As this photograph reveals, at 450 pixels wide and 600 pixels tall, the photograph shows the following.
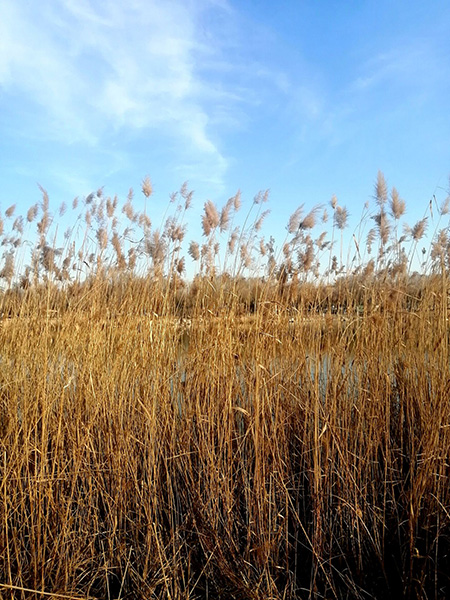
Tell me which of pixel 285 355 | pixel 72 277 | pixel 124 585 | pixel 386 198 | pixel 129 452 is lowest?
pixel 124 585

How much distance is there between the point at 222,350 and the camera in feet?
6.36

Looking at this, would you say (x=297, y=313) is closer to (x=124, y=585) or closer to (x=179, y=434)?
(x=179, y=434)

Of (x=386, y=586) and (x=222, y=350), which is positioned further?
(x=222, y=350)

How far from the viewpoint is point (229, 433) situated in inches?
69.2

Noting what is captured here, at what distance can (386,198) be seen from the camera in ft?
8.65

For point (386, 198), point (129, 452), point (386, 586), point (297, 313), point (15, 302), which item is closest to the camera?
point (386, 586)

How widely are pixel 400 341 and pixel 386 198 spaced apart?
0.92 m

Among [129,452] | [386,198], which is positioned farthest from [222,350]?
[386,198]

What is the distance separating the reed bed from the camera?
1709 millimetres

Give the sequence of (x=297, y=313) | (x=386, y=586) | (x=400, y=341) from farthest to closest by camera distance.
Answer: (x=297, y=313), (x=400, y=341), (x=386, y=586)

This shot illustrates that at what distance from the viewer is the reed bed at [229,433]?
1.71 metres

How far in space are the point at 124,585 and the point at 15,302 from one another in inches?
68.7

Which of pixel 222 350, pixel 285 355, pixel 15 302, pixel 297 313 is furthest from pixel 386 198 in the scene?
pixel 15 302

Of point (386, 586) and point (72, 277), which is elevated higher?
point (72, 277)
